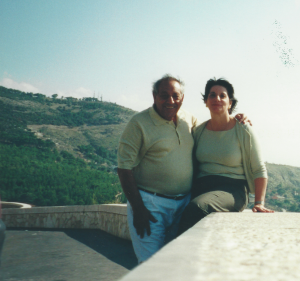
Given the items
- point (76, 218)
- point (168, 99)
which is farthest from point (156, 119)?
point (76, 218)

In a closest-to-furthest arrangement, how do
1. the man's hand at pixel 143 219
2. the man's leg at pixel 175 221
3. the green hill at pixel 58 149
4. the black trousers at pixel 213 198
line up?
1. the black trousers at pixel 213 198
2. the man's hand at pixel 143 219
3. the man's leg at pixel 175 221
4. the green hill at pixel 58 149

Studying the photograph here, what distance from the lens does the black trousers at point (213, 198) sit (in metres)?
2.86

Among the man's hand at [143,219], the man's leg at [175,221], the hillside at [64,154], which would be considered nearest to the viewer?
the man's hand at [143,219]

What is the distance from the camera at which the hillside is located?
103 ft

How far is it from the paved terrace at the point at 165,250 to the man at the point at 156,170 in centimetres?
67

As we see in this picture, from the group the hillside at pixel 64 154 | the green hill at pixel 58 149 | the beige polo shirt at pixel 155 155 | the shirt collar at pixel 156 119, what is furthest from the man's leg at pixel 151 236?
the green hill at pixel 58 149

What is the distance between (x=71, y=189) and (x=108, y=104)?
60797 millimetres

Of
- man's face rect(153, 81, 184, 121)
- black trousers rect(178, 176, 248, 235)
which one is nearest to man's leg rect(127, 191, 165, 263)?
black trousers rect(178, 176, 248, 235)

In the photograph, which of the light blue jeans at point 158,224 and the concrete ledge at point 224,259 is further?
the light blue jeans at point 158,224

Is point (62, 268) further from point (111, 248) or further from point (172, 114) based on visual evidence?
point (172, 114)

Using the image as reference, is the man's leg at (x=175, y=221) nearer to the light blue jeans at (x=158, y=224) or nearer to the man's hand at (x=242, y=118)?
the light blue jeans at (x=158, y=224)

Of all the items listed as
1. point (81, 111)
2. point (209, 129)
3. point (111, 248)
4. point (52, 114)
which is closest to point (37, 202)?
point (111, 248)

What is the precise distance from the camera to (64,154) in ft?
188

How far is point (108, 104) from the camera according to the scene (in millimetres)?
93625
